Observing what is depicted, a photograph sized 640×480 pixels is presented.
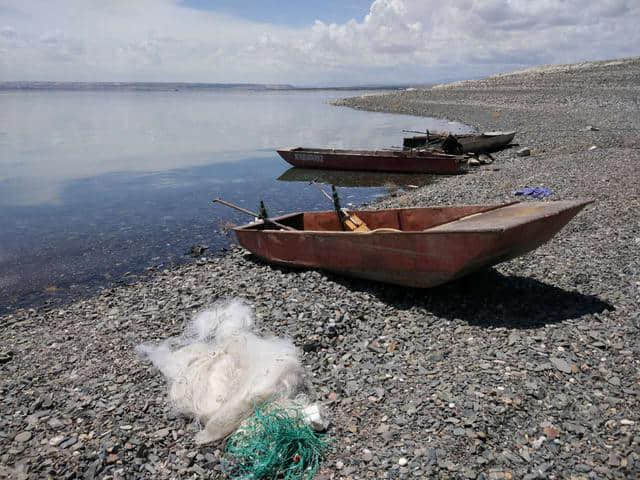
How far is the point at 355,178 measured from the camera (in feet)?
76.5

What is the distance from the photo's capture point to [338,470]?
15.4 feet

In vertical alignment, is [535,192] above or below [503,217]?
below

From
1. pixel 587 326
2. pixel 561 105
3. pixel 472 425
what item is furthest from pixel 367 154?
pixel 561 105

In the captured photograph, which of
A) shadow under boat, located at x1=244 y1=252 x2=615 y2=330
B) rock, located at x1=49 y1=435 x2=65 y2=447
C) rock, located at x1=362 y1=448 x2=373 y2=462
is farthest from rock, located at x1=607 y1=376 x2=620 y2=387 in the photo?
rock, located at x1=49 y1=435 x2=65 y2=447

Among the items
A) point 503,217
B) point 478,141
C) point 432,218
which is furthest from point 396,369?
point 478,141

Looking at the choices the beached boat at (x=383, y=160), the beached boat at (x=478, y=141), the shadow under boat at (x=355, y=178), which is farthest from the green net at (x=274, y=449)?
the beached boat at (x=478, y=141)

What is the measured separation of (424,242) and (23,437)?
6079mm

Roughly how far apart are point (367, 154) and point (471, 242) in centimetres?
1714

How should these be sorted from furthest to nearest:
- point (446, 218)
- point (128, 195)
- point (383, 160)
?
point (383, 160) → point (128, 195) → point (446, 218)

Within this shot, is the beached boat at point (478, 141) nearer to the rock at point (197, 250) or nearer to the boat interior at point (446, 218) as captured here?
the rock at point (197, 250)

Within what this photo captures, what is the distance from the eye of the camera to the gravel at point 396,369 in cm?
472

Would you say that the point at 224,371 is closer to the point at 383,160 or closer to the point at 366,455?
the point at 366,455

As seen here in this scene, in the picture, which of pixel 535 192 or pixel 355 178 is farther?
pixel 355 178

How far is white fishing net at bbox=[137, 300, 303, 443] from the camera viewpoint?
539 cm
